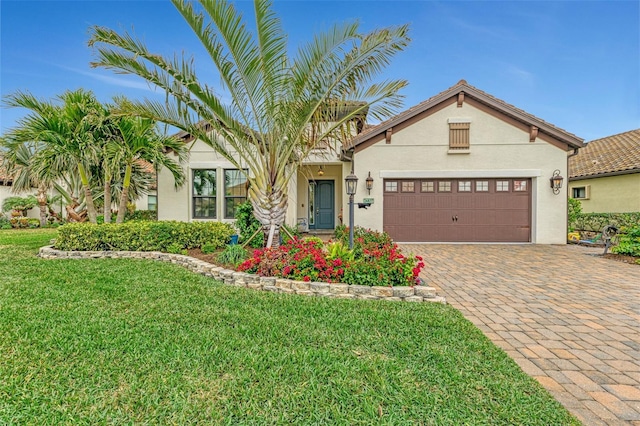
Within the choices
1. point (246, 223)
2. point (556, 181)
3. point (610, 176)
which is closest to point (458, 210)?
point (556, 181)

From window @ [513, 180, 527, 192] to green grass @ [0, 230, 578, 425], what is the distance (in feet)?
29.8

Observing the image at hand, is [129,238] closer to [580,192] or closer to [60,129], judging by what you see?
[60,129]

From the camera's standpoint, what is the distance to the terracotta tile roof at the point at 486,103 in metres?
10.5

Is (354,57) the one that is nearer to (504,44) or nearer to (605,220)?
(504,44)

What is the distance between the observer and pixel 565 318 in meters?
4.00

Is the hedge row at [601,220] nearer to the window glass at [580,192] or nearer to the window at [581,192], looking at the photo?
the window at [581,192]

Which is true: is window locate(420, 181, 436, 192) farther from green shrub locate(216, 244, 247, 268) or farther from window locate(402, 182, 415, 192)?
green shrub locate(216, 244, 247, 268)

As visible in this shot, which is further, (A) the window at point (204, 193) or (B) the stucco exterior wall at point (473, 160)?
(A) the window at point (204, 193)

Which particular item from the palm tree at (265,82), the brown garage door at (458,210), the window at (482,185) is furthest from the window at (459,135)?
the palm tree at (265,82)

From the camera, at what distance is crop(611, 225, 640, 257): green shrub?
764 centimetres

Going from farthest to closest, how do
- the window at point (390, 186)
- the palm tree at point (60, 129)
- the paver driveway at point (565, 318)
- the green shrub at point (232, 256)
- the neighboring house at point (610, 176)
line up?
1. the neighboring house at point (610, 176)
2. the window at point (390, 186)
3. the palm tree at point (60, 129)
4. the green shrub at point (232, 256)
5. the paver driveway at point (565, 318)

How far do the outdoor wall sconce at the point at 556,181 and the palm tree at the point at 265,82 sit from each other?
7.98 m

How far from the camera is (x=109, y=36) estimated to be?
4.95m

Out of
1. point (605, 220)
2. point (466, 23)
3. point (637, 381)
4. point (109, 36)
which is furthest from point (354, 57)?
point (605, 220)
